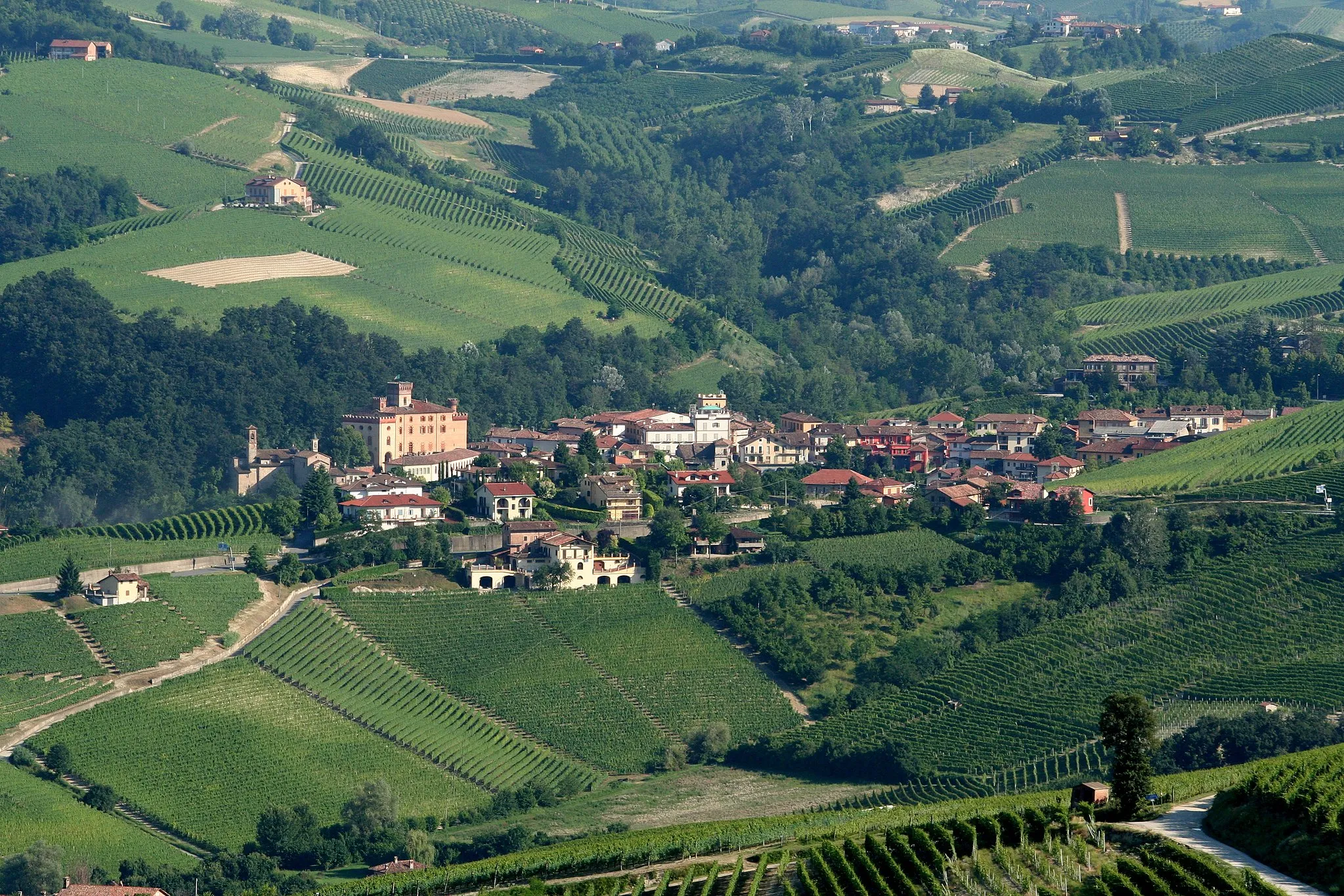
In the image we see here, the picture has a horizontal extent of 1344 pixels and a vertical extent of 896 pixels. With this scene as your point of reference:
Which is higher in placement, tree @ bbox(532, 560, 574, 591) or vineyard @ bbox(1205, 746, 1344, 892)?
vineyard @ bbox(1205, 746, 1344, 892)

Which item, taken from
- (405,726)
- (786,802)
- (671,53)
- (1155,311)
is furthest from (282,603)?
(671,53)

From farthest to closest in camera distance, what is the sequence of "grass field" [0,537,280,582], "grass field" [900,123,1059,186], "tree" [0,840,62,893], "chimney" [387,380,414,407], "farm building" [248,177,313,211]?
"grass field" [900,123,1059,186], "farm building" [248,177,313,211], "chimney" [387,380,414,407], "grass field" [0,537,280,582], "tree" [0,840,62,893]

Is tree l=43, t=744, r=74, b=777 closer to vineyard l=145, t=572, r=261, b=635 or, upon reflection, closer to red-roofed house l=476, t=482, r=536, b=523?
vineyard l=145, t=572, r=261, b=635

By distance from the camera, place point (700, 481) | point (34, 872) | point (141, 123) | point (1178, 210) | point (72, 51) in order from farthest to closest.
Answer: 1. point (72, 51)
2. point (141, 123)
3. point (1178, 210)
4. point (700, 481)
5. point (34, 872)

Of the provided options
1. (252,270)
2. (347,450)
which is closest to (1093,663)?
(347,450)

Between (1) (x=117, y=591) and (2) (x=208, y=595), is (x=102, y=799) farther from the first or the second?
(2) (x=208, y=595)

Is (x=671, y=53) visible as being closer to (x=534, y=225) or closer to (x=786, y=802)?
(x=534, y=225)

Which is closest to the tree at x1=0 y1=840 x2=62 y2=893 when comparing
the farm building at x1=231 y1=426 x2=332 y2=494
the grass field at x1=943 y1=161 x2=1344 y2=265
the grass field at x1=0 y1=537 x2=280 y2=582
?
the grass field at x1=0 y1=537 x2=280 y2=582
